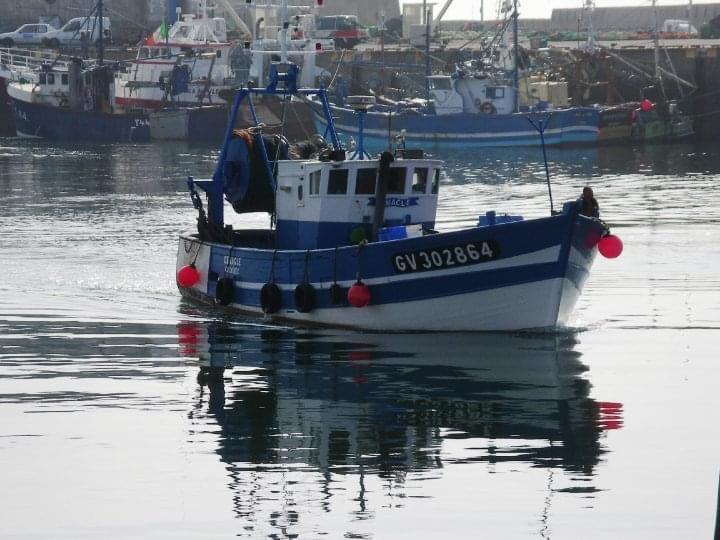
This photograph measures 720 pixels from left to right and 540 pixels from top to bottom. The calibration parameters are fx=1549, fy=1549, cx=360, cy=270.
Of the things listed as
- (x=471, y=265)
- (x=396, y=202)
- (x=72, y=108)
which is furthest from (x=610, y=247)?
(x=72, y=108)

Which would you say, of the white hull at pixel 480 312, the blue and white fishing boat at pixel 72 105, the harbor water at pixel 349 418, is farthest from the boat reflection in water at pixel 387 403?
the blue and white fishing boat at pixel 72 105

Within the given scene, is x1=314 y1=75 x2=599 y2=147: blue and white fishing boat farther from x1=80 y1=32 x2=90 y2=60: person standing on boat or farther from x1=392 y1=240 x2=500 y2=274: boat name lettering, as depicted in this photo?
x1=392 y1=240 x2=500 y2=274: boat name lettering

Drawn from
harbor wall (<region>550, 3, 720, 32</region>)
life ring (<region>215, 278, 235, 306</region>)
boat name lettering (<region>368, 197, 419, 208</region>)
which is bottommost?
life ring (<region>215, 278, 235, 306</region>)

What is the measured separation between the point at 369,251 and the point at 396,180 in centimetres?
193

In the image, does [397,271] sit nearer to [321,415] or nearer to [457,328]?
[457,328]

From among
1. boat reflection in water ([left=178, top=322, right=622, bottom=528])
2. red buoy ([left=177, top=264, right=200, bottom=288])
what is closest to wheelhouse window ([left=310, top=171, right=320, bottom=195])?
boat reflection in water ([left=178, top=322, right=622, bottom=528])

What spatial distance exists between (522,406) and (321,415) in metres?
2.42

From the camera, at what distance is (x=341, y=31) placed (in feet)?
326

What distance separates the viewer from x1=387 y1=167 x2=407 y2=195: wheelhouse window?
2416cm

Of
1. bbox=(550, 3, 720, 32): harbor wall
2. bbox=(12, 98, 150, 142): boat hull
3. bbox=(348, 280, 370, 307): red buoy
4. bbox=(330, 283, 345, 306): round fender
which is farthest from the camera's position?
bbox=(550, 3, 720, 32): harbor wall

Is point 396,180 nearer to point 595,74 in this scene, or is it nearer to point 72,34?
point 595,74

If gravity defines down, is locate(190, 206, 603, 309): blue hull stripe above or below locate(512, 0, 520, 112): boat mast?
below

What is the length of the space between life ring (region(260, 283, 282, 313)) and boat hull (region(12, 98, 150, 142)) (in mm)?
61658

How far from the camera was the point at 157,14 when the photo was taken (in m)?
105
